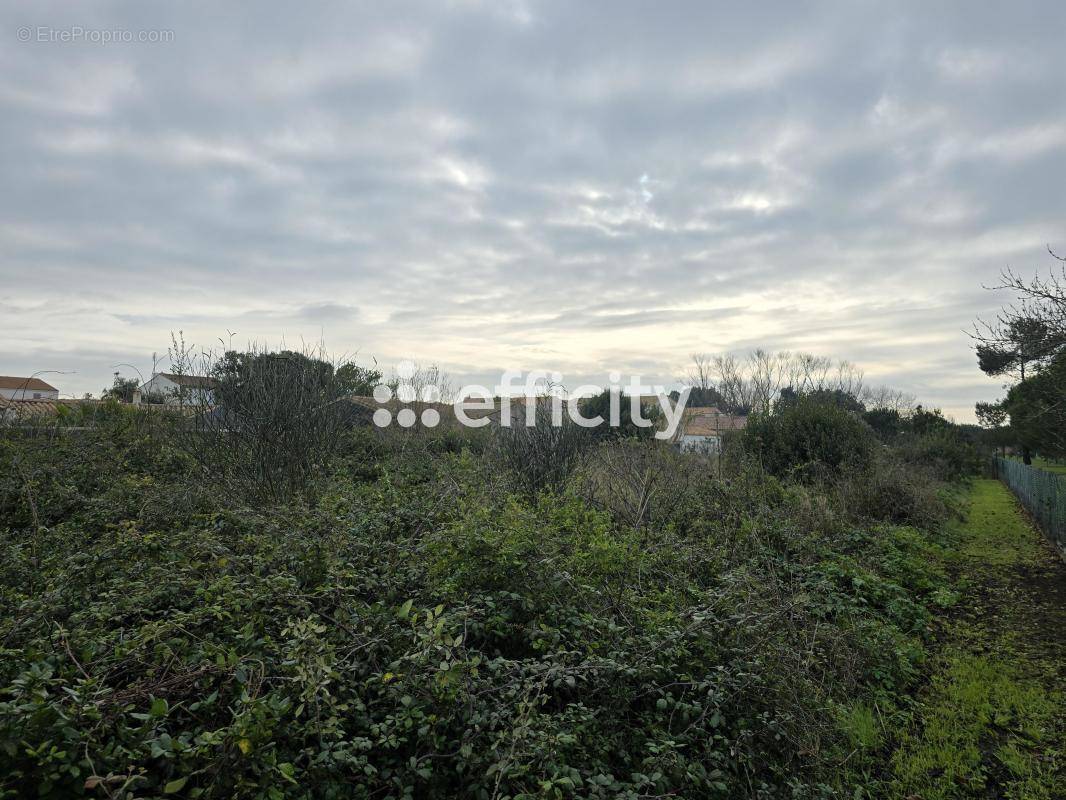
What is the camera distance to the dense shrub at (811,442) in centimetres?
1330

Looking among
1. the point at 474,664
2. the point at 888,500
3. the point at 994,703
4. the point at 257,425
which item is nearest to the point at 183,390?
the point at 257,425

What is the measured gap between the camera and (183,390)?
28.2 feet

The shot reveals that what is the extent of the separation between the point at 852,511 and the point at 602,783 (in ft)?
32.7

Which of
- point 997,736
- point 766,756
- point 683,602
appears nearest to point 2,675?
point 766,756

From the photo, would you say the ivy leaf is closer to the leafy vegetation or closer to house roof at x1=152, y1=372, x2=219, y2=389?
the leafy vegetation

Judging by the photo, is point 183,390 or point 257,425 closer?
point 257,425

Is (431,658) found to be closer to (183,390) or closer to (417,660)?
(417,660)

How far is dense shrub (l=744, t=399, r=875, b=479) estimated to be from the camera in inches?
524

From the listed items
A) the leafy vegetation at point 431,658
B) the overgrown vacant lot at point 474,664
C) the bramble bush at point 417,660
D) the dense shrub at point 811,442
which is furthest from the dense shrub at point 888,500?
the bramble bush at point 417,660

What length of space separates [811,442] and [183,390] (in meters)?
12.6

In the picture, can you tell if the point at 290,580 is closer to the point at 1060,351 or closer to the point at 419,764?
the point at 419,764

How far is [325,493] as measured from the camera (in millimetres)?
7586

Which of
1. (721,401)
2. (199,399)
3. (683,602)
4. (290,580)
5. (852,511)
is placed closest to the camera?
(290,580)

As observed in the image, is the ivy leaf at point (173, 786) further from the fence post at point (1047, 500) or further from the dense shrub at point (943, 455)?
the dense shrub at point (943, 455)
